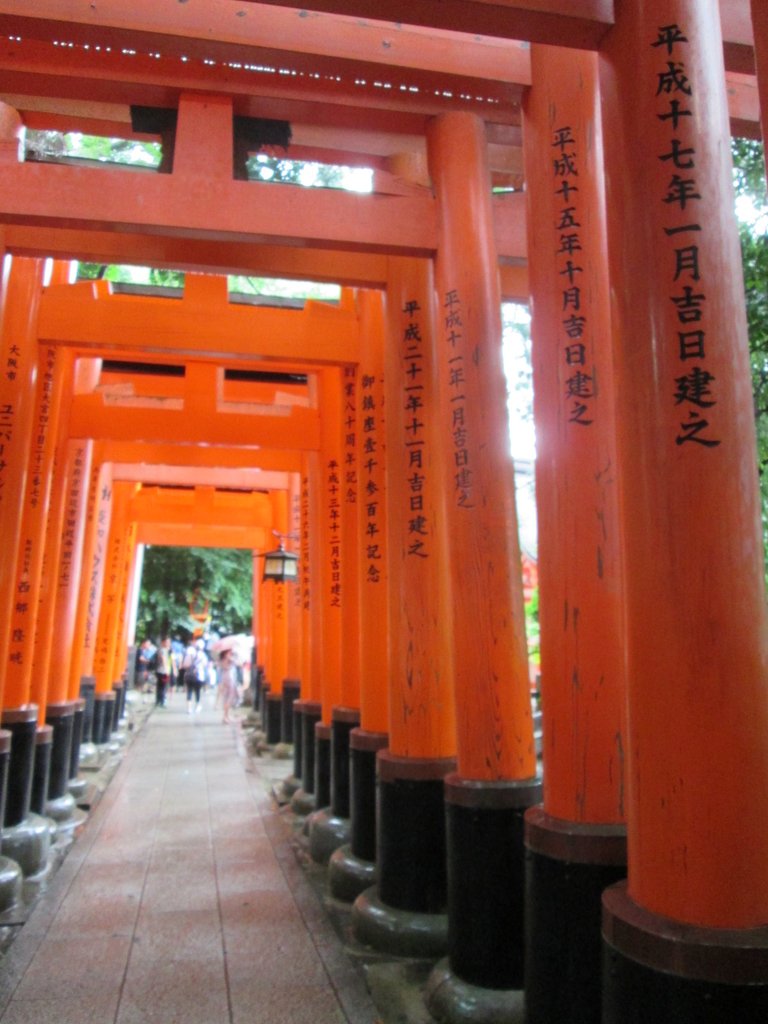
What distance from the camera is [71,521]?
8703 mm

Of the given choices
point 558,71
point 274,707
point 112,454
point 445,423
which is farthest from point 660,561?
point 274,707

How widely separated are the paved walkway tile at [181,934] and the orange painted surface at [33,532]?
1388mm

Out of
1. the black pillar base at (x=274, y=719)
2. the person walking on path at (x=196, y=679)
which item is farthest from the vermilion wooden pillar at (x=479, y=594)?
the person walking on path at (x=196, y=679)

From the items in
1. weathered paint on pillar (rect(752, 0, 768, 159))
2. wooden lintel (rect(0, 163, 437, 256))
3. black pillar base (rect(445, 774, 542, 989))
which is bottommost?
black pillar base (rect(445, 774, 542, 989))

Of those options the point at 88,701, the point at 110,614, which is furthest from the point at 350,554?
the point at 110,614

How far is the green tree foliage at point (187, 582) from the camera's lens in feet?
74.0

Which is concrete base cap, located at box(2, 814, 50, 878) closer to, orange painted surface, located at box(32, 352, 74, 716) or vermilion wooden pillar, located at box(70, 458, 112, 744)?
orange painted surface, located at box(32, 352, 74, 716)

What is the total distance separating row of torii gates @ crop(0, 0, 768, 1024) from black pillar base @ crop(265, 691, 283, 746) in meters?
5.42

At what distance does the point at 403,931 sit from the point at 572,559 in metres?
2.23

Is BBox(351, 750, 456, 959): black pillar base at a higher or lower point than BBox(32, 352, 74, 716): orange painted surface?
lower

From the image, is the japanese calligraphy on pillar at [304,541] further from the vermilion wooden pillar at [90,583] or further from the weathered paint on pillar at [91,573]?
the weathered paint on pillar at [91,573]

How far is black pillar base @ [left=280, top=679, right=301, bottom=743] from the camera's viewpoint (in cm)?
1091

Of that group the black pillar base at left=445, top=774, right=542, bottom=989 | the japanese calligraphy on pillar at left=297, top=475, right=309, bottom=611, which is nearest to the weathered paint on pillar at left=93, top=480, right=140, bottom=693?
the japanese calligraphy on pillar at left=297, top=475, right=309, bottom=611

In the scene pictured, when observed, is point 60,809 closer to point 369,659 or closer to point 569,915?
point 369,659
